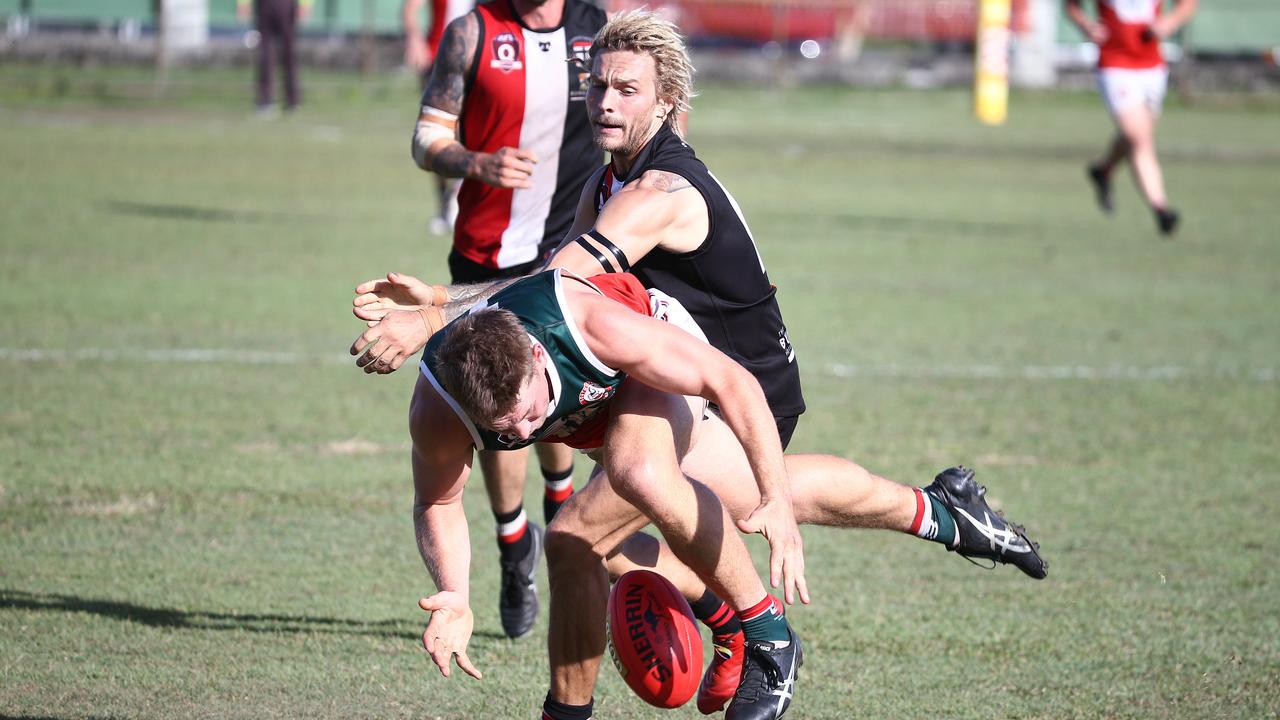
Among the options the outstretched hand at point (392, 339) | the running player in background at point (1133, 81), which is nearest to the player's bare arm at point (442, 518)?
the outstretched hand at point (392, 339)

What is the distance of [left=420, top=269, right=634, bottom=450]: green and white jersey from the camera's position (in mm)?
3881

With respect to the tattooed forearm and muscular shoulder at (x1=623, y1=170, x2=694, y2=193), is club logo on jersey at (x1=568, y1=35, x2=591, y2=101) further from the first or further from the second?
muscular shoulder at (x1=623, y1=170, x2=694, y2=193)

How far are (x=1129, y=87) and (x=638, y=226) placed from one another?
11.5 m

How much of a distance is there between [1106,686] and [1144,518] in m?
1.92

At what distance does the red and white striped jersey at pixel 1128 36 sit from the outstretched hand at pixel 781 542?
12.1 meters

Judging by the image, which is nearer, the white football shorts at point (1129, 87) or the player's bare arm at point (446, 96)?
the player's bare arm at point (446, 96)

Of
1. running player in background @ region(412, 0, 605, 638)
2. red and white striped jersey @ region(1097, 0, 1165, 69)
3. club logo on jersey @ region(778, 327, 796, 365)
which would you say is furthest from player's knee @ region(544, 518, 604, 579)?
red and white striped jersey @ region(1097, 0, 1165, 69)

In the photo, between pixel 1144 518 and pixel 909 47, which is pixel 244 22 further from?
pixel 1144 518

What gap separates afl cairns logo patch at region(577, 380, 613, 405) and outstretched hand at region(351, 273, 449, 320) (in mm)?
615

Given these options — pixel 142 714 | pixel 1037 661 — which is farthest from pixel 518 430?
pixel 1037 661

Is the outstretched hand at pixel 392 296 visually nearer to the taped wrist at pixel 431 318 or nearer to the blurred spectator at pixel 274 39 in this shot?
the taped wrist at pixel 431 318

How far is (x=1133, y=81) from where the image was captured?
1464 centimetres

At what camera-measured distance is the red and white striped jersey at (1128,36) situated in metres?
14.8

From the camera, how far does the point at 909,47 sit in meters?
40.8
